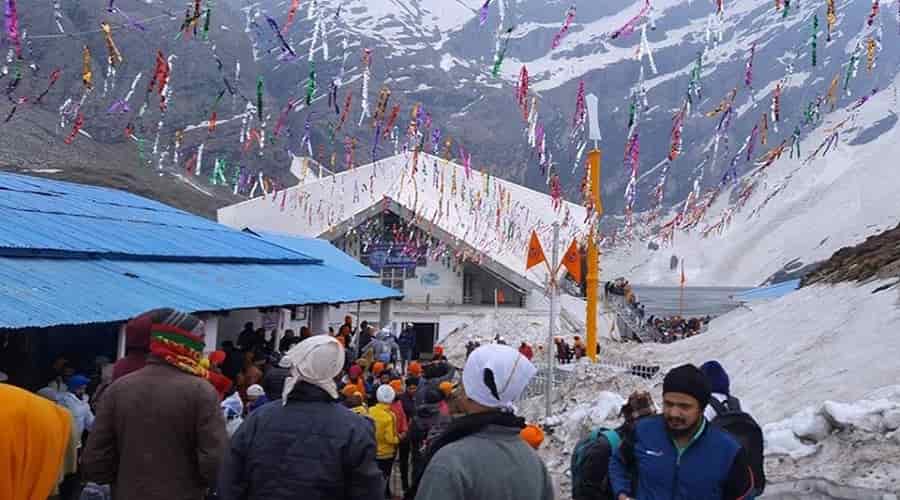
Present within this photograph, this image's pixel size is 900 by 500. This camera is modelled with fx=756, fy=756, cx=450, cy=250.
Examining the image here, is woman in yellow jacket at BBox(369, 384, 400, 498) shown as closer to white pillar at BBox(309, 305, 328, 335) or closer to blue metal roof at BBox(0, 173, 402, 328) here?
blue metal roof at BBox(0, 173, 402, 328)

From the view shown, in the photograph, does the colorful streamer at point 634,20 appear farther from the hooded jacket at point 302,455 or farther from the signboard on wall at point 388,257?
the signboard on wall at point 388,257

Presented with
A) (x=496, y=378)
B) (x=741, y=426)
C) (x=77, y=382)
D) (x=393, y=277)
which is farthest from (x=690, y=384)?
(x=393, y=277)

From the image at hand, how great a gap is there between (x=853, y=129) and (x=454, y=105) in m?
68.6

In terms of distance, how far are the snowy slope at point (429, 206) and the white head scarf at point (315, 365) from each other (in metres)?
24.8

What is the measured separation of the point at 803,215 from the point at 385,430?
123m

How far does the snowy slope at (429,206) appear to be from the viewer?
28.9 m

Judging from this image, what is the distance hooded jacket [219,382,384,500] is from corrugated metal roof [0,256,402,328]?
158 inches

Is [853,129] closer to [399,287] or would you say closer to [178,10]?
[178,10]

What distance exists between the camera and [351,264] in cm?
2344

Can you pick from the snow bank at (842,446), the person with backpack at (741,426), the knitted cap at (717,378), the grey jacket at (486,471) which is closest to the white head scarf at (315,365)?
the grey jacket at (486,471)

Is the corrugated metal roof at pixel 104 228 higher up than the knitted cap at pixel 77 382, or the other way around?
the corrugated metal roof at pixel 104 228

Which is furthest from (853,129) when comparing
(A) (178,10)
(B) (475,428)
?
(B) (475,428)

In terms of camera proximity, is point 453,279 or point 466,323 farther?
point 453,279

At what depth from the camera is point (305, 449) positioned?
2.70 metres
